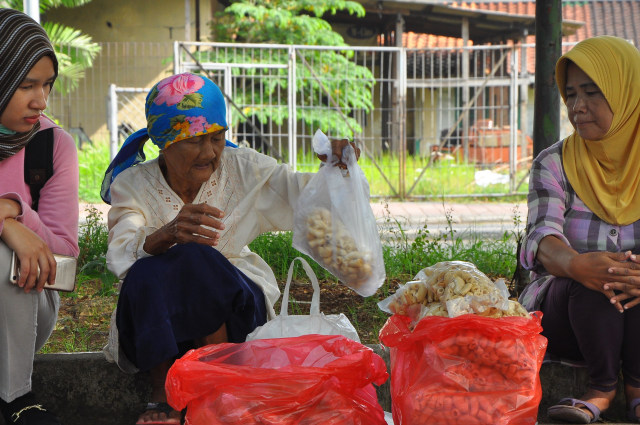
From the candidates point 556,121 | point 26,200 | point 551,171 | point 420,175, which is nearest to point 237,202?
point 26,200

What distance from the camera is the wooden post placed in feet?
12.2

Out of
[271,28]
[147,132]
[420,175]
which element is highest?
[271,28]

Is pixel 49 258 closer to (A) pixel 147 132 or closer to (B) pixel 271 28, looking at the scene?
(A) pixel 147 132

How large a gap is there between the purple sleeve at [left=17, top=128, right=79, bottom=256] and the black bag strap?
2cm

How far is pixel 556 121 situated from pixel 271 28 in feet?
35.7

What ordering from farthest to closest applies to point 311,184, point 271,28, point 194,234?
point 271,28
point 311,184
point 194,234

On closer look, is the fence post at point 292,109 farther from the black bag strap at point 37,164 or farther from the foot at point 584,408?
the foot at point 584,408

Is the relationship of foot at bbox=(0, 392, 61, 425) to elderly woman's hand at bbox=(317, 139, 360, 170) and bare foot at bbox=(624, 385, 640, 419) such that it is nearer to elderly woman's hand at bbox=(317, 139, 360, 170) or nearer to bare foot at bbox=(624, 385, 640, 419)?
elderly woman's hand at bbox=(317, 139, 360, 170)

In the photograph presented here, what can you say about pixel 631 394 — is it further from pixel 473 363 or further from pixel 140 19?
pixel 140 19

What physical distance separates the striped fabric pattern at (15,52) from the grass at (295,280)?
1.22 meters

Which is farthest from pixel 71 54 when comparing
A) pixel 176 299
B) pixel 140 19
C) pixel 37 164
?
pixel 176 299

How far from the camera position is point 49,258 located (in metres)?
2.41

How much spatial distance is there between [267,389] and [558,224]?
1.23 metres

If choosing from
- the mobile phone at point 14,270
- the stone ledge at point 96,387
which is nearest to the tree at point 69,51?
the stone ledge at point 96,387
